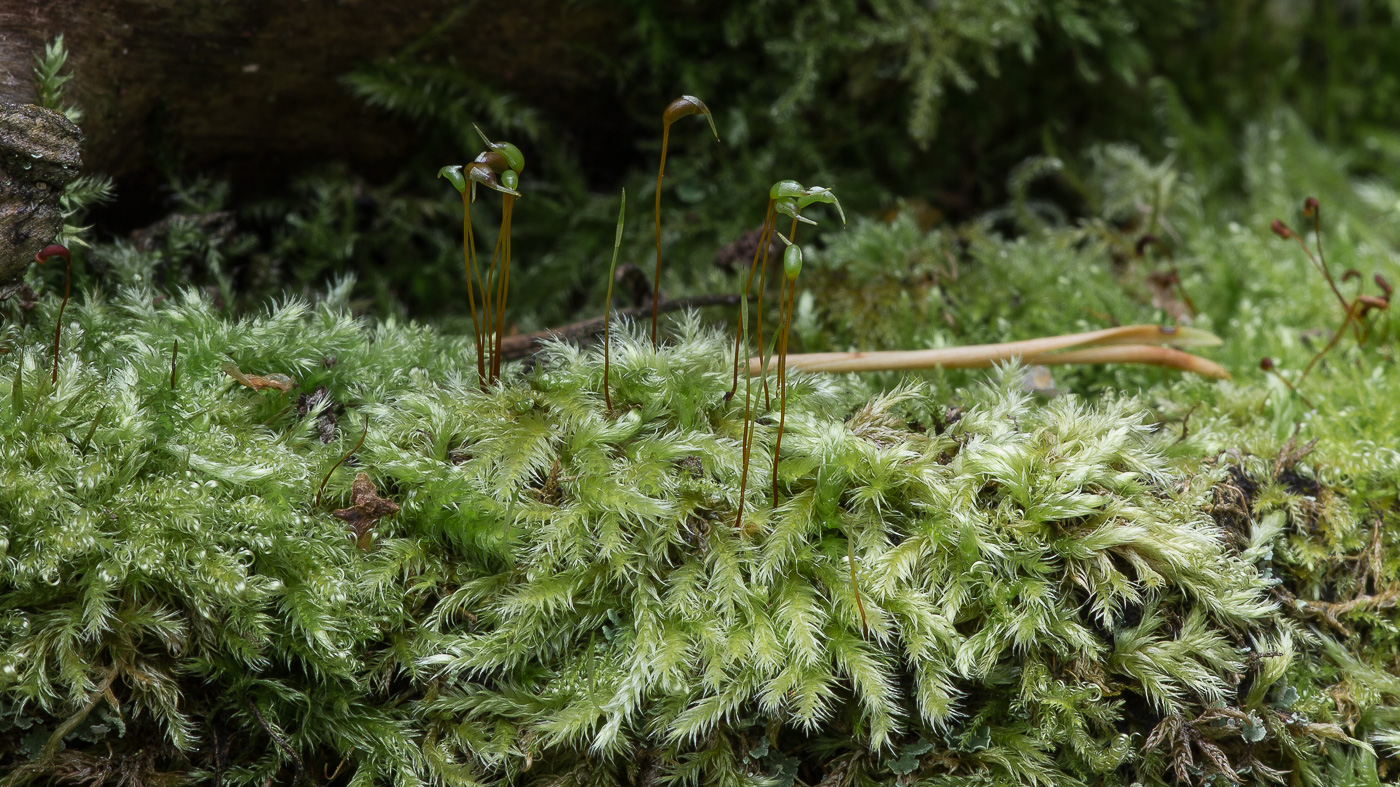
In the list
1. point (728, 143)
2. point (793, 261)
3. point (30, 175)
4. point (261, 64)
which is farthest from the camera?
point (728, 143)

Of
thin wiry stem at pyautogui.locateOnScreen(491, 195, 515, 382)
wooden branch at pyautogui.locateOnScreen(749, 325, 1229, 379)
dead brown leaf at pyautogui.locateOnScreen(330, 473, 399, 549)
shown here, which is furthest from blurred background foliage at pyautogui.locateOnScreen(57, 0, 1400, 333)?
dead brown leaf at pyautogui.locateOnScreen(330, 473, 399, 549)

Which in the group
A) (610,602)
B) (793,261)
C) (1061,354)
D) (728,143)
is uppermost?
(793,261)

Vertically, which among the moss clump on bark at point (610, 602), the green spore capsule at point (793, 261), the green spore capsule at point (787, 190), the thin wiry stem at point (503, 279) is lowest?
the moss clump on bark at point (610, 602)

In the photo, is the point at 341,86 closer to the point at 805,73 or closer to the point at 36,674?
the point at 805,73

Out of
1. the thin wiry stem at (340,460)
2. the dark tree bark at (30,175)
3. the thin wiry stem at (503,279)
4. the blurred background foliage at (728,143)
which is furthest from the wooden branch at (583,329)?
the dark tree bark at (30,175)

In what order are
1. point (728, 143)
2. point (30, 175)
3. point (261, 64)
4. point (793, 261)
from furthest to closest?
point (728, 143), point (261, 64), point (30, 175), point (793, 261)

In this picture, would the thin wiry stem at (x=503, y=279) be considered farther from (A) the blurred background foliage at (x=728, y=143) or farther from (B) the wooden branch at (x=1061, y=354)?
(A) the blurred background foliage at (x=728, y=143)

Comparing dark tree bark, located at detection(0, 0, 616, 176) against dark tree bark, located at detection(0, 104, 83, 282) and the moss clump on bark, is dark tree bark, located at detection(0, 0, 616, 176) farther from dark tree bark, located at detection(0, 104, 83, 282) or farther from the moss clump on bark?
the moss clump on bark

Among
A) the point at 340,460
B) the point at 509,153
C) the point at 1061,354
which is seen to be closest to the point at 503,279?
the point at 509,153

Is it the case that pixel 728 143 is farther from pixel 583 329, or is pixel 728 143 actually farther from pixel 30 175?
pixel 30 175
